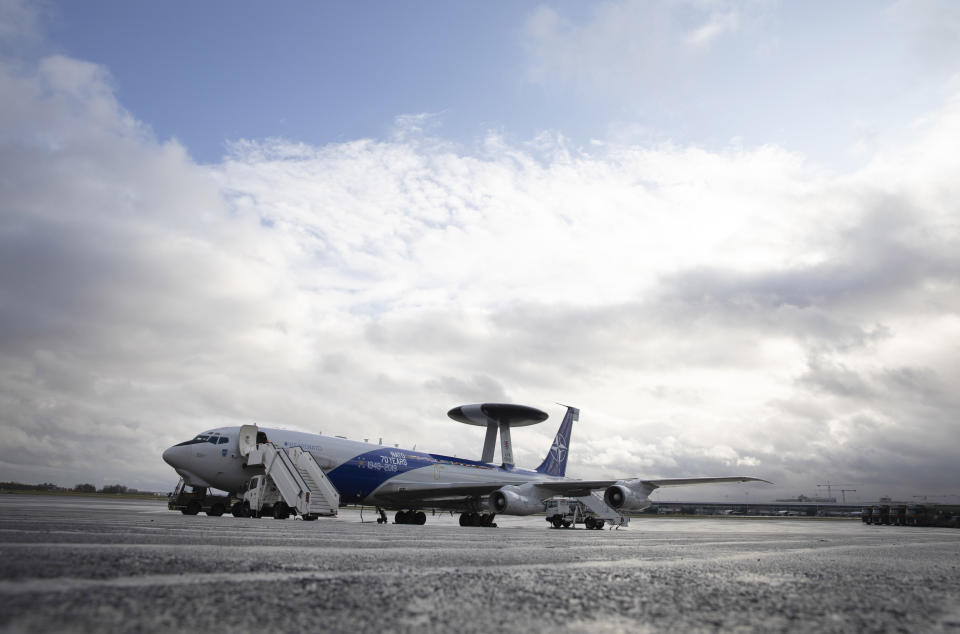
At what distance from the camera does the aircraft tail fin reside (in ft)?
129

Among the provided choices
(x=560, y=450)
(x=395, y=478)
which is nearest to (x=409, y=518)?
(x=395, y=478)

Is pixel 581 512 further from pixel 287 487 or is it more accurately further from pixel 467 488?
pixel 287 487

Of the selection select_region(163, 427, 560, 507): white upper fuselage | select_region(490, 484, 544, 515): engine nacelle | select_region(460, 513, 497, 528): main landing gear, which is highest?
select_region(163, 427, 560, 507): white upper fuselage

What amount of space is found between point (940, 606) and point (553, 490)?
24344 mm

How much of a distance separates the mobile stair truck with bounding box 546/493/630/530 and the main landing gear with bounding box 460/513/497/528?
2809 millimetres

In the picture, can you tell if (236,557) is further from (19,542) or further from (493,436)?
(493,436)

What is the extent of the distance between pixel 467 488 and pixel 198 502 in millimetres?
10940

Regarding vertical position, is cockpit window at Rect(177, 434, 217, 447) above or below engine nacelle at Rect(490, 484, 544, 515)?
above

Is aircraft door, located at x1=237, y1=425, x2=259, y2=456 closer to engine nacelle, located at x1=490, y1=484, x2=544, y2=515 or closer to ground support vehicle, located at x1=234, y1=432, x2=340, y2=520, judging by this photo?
ground support vehicle, located at x1=234, y1=432, x2=340, y2=520

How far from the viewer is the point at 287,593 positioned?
7.57 feet

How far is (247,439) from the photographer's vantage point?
70.1 feet

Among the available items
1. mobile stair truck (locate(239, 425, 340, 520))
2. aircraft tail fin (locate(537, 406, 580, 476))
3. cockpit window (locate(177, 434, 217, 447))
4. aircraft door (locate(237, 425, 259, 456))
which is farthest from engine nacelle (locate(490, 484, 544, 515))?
aircraft tail fin (locate(537, 406, 580, 476))

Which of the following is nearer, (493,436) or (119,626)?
(119,626)

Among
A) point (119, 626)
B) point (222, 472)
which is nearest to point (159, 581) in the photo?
point (119, 626)
